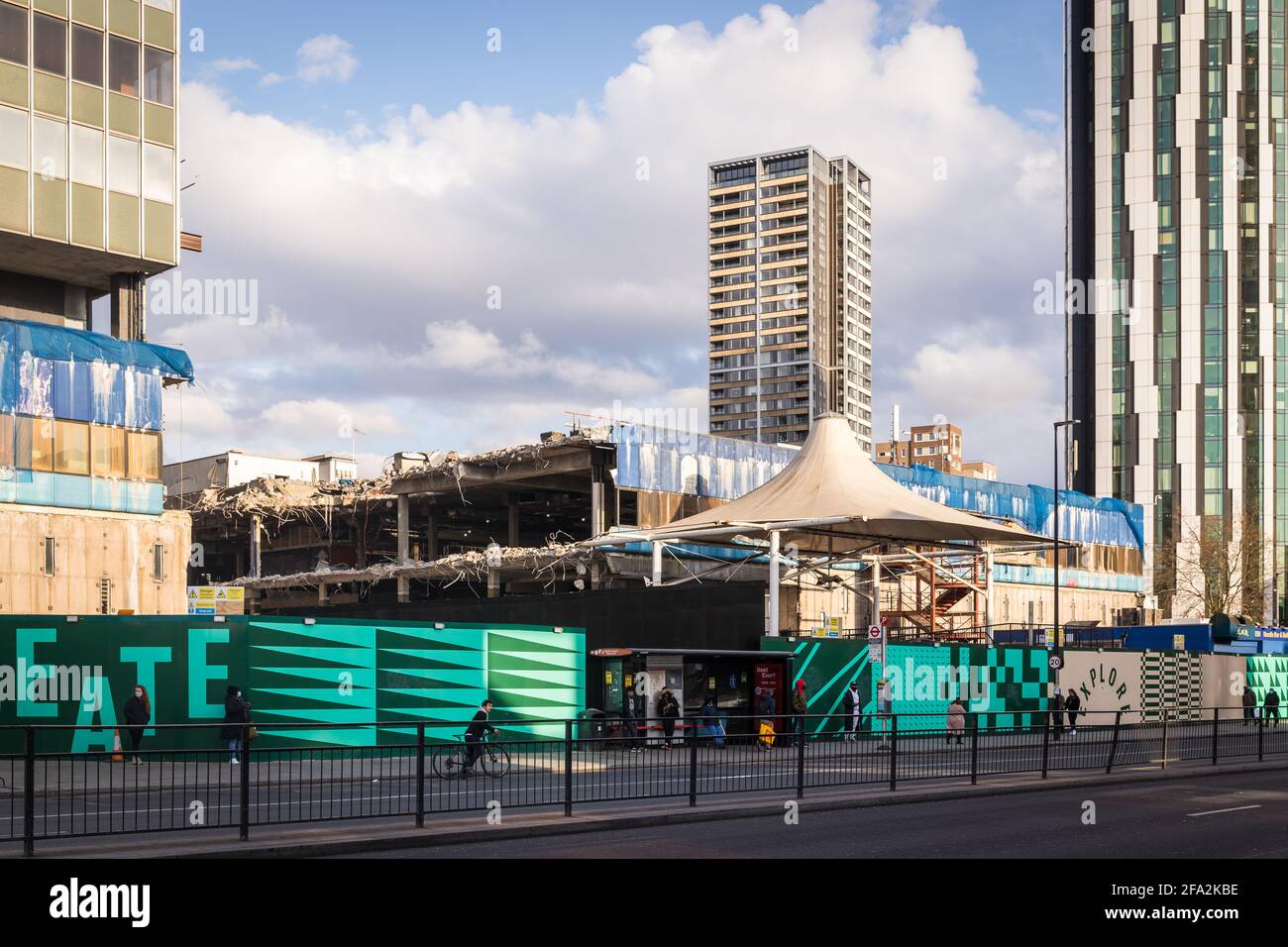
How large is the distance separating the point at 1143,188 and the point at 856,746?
108015 mm

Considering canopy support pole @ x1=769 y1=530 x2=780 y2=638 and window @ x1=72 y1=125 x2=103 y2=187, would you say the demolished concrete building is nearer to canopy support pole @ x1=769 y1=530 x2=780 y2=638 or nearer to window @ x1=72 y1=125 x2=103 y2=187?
canopy support pole @ x1=769 y1=530 x2=780 y2=638

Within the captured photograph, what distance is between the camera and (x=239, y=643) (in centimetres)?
2966

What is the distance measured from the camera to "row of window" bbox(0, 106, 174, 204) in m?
46.4

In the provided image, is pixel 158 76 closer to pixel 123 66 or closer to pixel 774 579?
pixel 123 66

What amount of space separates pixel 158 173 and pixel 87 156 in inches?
111

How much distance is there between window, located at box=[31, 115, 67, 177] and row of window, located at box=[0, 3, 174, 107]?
6.02 feet

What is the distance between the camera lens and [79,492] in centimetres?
4691

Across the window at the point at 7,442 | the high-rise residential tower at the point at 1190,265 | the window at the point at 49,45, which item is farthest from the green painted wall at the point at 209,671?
the high-rise residential tower at the point at 1190,265

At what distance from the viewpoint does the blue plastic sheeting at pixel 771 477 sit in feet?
Answer: 195

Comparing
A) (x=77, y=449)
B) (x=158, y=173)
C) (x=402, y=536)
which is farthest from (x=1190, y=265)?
(x=77, y=449)

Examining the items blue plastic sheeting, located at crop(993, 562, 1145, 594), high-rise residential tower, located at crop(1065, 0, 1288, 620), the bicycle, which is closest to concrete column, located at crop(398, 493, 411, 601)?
blue plastic sheeting, located at crop(993, 562, 1145, 594)
